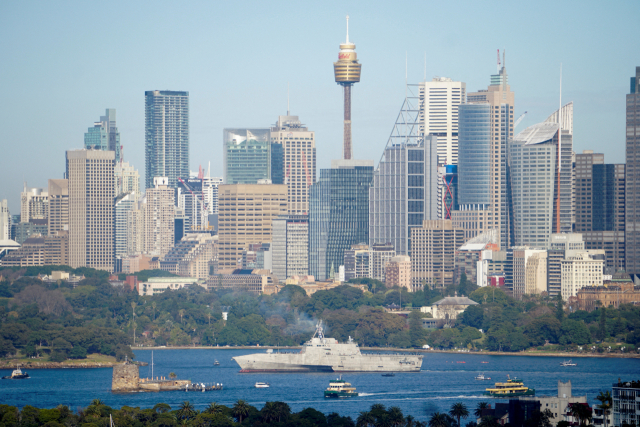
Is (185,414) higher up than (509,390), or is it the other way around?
(185,414)

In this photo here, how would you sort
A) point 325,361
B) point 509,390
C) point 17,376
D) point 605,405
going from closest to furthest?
point 605,405 → point 509,390 → point 17,376 → point 325,361

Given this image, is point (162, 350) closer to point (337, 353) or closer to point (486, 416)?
point (337, 353)

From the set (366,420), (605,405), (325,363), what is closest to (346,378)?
(325,363)

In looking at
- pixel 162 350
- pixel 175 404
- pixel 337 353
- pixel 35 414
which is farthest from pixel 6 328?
pixel 35 414

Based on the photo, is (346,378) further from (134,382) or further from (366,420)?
(366,420)

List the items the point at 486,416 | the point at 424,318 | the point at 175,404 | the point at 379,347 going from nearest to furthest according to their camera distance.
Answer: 1. the point at 486,416
2. the point at 175,404
3. the point at 379,347
4. the point at 424,318

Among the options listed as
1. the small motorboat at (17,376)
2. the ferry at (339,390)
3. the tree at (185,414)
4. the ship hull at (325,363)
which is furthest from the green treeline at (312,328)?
the tree at (185,414)

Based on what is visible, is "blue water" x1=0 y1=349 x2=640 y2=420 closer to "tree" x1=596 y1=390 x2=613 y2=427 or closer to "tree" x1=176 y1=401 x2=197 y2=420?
"tree" x1=176 y1=401 x2=197 y2=420

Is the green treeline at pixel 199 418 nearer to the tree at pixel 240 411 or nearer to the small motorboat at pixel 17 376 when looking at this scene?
the tree at pixel 240 411
